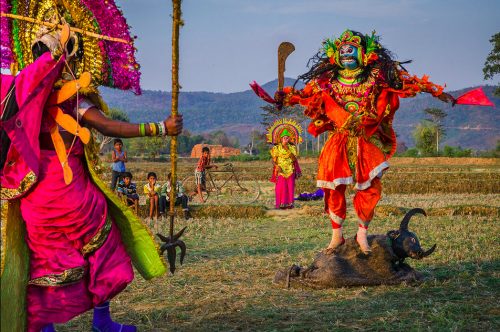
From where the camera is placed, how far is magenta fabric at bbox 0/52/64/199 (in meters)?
4.54

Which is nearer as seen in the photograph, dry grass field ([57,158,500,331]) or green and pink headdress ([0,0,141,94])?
green and pink headdress ([0,0,141,94])

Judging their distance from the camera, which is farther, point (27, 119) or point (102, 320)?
point (102, 320)

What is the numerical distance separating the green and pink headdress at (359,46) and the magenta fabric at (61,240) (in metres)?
4.19

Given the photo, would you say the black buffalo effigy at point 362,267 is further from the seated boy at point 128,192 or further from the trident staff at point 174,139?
the seated boy at point 128,192

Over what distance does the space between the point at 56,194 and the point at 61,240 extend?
1.10ft

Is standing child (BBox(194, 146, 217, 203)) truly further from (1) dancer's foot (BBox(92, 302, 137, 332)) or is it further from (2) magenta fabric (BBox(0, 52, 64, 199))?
(2) magenta fabric (BBox(0, 52, 64, 199))

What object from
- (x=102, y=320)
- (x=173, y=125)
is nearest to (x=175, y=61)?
(x=173, y=125)

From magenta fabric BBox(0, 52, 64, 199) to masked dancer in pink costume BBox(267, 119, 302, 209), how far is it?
41.9 ft

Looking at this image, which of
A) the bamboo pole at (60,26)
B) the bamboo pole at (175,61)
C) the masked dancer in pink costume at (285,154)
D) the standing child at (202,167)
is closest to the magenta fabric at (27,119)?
the bamboo pole at (60,26)

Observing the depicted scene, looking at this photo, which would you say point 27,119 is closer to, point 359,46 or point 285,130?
point 359,46

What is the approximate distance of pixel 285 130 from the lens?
17.3m

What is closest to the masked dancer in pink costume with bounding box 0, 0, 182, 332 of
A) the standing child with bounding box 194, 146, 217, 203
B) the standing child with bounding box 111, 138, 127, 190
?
the standing child with bounding box 111, 138, 127, 190

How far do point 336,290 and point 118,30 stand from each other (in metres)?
3.50

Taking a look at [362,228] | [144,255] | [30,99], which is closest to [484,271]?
[362,228]
